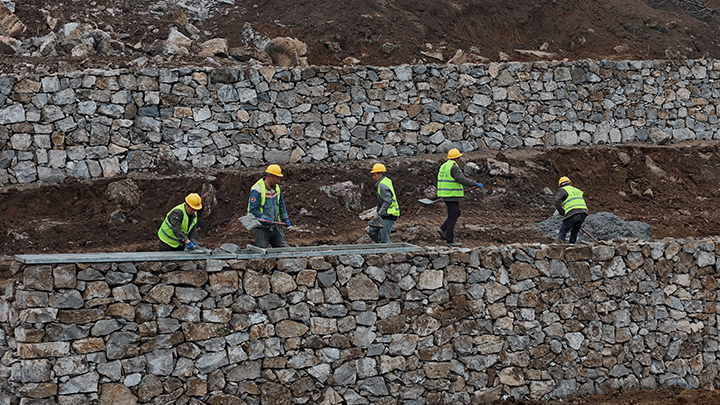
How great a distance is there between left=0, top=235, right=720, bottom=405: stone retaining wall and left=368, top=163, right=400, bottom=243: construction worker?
1282mm

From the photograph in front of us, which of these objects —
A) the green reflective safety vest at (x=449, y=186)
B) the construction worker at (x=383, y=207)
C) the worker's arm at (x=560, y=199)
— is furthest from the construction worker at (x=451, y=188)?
the worker's arm at (x=560, y=199)

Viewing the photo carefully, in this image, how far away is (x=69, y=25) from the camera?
1778cm

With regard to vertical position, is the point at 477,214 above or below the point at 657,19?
below

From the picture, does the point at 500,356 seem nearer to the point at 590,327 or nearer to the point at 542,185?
the point at 590,327

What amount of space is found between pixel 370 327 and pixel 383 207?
202 centimetres

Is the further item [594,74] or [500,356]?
[594,74]

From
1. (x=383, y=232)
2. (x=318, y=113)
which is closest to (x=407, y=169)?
(x=318, y=113)

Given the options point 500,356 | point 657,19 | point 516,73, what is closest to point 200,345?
point 500,356

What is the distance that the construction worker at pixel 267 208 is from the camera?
10.2m

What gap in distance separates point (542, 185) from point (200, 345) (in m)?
9.00

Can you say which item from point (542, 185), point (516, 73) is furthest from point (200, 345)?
point (516, 73)

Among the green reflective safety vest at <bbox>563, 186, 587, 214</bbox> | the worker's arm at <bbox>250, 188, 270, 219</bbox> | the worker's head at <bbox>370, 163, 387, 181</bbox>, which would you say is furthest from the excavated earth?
the worker's arm at <bbox>250, 188, 270, 219</bbox>

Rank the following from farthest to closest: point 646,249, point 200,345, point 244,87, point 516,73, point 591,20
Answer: point 591,20 < point 516,73 < point 244,87 < point 646,249 < point 200,345

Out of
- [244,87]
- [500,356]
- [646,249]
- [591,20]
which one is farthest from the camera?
[591,20]
